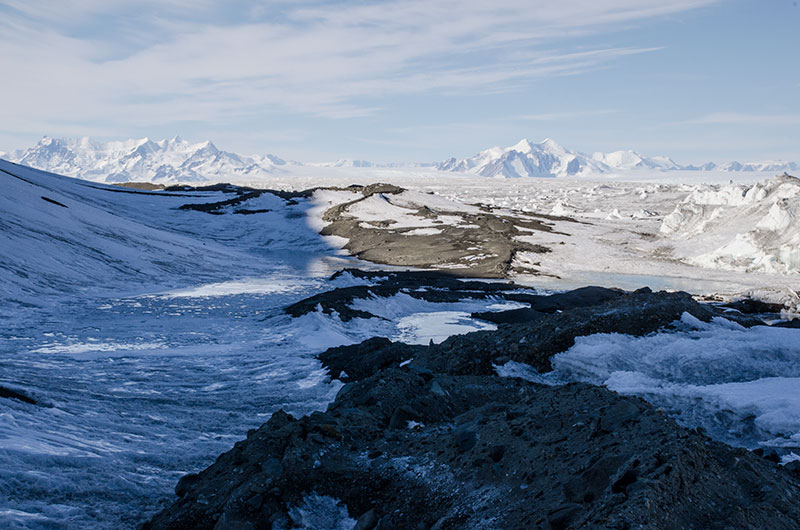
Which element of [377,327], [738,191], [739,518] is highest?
[738,191]

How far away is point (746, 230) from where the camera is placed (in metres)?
41.6

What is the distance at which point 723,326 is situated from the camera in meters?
12.3

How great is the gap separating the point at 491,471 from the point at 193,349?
1240cm

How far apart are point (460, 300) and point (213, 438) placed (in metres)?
17.4

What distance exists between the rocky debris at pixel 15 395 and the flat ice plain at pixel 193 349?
0.18 m

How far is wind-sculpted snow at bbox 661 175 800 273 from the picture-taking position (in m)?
36.9

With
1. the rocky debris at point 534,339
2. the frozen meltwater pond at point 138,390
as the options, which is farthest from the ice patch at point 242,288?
the rocky debris at point 534,339

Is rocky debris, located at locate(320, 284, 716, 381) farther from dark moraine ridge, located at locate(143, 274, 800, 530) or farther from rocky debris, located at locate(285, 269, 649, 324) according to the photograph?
dark moraine ridge, located at locate(143, 274, 800, 530)

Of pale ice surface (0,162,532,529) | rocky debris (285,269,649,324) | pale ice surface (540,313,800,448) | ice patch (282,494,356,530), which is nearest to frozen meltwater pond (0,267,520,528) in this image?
pale ice surface (0,162,532,529)

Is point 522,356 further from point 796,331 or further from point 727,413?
point 796,331

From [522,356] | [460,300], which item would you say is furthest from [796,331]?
[460,300]

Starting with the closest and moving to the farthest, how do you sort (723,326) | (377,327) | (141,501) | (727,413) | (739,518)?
(739,518) → (141,501) → (727,413) → (723,326) → (377,327)

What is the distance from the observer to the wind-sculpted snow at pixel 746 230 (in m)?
36.9

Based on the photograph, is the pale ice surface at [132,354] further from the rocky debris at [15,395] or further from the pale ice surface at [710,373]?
the pale ice surface at [710,373]
